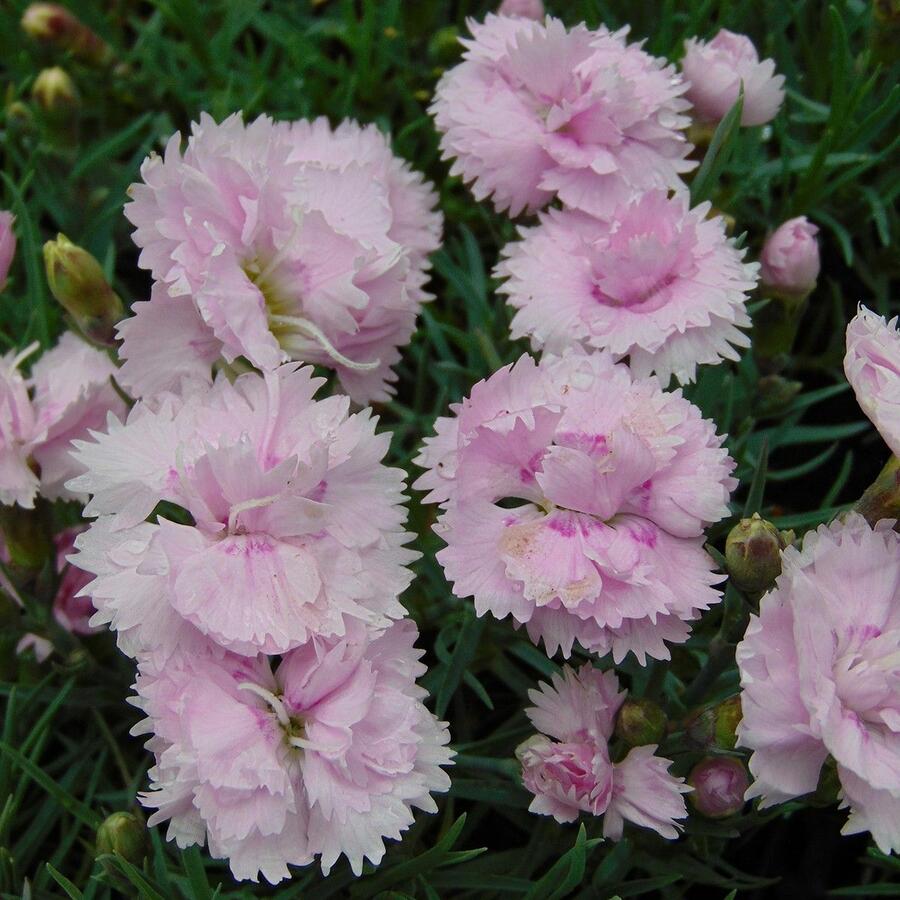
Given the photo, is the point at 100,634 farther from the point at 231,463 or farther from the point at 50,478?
the point at 231,463

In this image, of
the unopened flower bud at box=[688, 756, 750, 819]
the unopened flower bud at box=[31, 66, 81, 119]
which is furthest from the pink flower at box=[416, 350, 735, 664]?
the unopened flower bud at box=[31, 66, 81, 119]

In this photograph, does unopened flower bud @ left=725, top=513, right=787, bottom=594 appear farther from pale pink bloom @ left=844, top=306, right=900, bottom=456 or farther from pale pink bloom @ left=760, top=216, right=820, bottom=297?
pale pink bloom @ left=760, top=216, right=820, bottom=297

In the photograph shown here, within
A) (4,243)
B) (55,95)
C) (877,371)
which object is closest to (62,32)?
(55,95)

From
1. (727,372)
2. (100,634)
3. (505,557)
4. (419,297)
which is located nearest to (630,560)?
(505,557)

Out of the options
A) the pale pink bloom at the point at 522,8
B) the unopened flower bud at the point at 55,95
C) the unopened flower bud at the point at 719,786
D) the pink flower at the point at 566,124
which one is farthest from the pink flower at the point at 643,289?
the unopened flower bud at the point at 55,95

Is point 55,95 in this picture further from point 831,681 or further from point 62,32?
point 831,681

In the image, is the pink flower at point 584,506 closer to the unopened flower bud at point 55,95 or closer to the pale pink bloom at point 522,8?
the pale pink bloom at point 522,8
